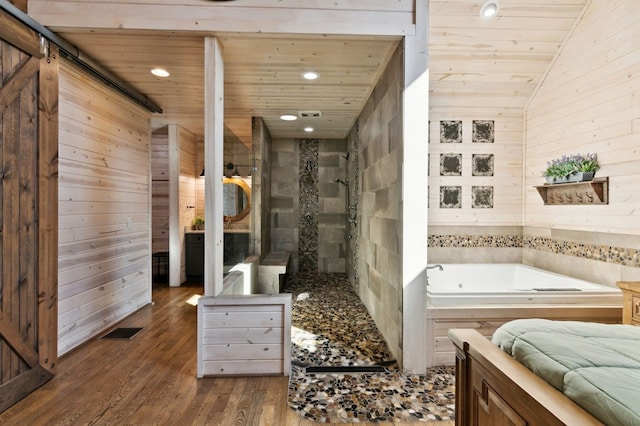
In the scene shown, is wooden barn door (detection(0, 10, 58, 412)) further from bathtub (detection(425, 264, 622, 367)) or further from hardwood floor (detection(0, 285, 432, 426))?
bathtub (detection(425, 264, 622, 367))

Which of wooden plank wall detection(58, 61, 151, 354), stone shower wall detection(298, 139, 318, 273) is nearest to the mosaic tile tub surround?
stone shower wall detection(298, 139, 318, 273)

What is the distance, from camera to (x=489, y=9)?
2.84 meters

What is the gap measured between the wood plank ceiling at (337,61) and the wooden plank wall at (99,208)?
0.38m

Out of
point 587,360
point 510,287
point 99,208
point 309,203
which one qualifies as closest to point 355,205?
point 309,203

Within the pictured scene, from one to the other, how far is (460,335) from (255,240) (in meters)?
3.33

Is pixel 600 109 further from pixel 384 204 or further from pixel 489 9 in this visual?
pixel 384 204

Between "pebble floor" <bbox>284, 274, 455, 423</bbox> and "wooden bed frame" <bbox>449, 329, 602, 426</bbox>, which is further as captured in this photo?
"pebble floor" <bbox>284, 274, 455, 423</bbox>

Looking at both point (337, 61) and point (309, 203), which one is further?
point (309, 203)

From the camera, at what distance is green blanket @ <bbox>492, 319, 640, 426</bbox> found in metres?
0.80

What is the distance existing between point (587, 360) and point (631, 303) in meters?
1.73

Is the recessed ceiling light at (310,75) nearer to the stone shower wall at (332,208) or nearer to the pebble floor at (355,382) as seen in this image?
the pebble floor at (355,382)

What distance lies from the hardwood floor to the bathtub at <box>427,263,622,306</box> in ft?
3.57

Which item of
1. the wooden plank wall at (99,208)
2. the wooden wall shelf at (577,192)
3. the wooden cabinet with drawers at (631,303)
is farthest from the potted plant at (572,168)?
the wooden plank wall at (99,208)

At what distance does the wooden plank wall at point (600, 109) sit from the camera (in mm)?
2572
